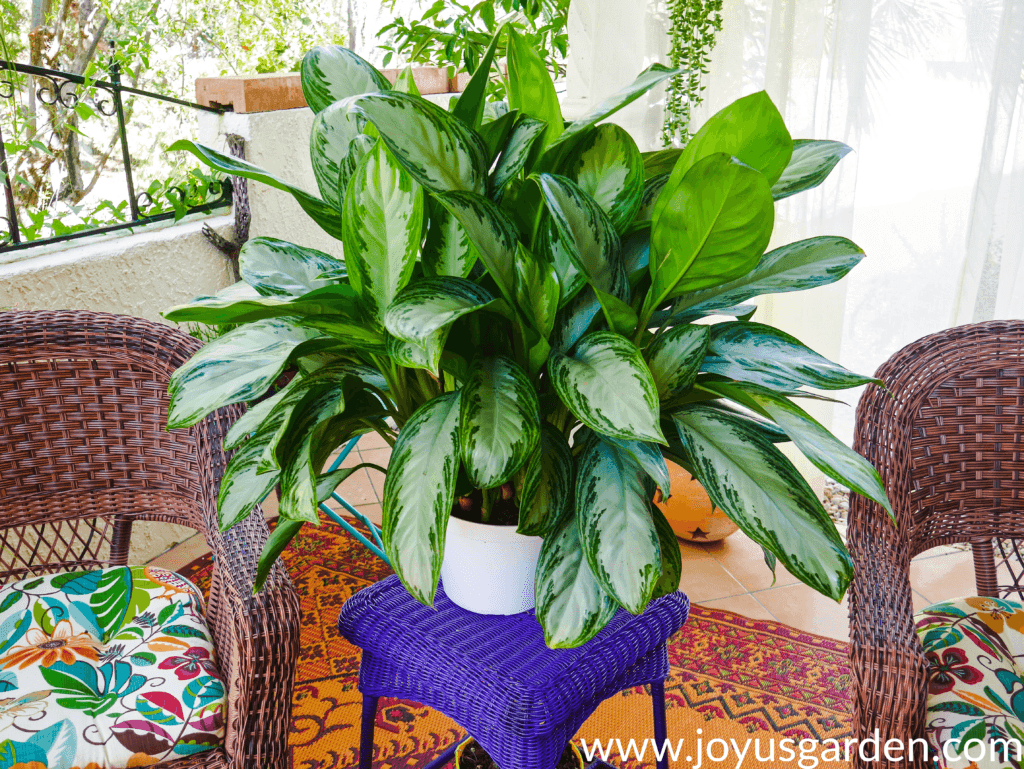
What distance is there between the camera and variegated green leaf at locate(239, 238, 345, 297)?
829 millimetres

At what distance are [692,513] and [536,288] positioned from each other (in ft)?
5.26

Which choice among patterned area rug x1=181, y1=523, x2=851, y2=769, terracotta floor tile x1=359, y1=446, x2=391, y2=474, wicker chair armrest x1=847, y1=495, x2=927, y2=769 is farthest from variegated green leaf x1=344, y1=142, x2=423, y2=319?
terracotta floor tile x1=359, y1=446, x2=391, y2=474

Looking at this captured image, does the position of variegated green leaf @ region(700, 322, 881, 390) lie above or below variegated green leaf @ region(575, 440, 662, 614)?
above

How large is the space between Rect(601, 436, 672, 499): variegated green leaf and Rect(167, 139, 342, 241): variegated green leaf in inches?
13.6

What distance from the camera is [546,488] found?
740 millimetres

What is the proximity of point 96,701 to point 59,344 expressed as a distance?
602mm

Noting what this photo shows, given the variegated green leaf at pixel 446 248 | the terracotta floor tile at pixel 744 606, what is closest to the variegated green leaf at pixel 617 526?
the variegated green leaf at pixel 446 248

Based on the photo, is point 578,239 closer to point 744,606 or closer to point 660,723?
point 660,723

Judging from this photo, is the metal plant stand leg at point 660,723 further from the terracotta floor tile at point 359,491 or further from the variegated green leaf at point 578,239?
the terracotta floor tile at point 359,491

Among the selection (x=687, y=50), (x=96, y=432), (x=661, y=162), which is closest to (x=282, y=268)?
(x=661, y=162)

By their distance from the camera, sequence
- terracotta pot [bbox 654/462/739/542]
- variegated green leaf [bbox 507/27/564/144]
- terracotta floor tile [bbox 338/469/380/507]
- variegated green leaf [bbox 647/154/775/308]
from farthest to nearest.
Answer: terracotta floor tile [bbox 338/469/380/507] < terracotta pot [bbox 654/462/739/542] < variegated green leaf [bbox 507/27/564/144] < variegated green leaf [bbox 647/154/775/308]

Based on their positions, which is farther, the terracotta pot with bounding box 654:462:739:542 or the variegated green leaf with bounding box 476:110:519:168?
the terracotta pot with bounding box 654:462:739:542

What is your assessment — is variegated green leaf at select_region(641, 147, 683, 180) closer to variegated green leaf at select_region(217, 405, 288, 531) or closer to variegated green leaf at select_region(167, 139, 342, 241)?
variegated green leaf at select_region(167, 139, 342, 241)

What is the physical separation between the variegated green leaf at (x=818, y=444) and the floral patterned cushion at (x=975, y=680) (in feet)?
1.32
